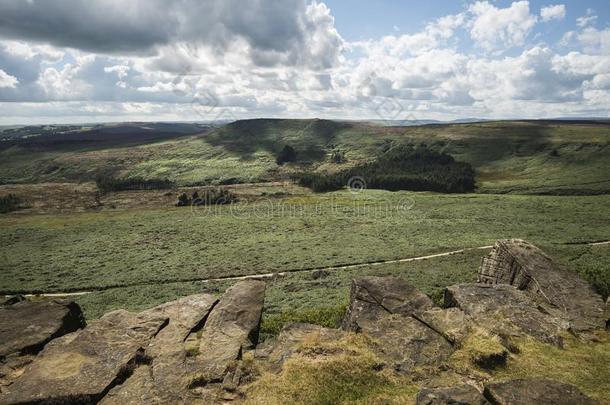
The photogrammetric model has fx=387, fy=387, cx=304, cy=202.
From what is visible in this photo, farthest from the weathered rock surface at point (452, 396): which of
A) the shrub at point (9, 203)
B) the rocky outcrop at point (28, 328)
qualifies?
the shrub at point (9, 203)

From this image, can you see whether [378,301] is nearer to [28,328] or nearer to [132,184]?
[28,328]

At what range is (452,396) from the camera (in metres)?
11.2

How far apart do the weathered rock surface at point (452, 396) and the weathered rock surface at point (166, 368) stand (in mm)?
7470

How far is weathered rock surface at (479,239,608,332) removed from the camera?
18.0 m

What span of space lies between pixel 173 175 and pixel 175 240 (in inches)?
4278

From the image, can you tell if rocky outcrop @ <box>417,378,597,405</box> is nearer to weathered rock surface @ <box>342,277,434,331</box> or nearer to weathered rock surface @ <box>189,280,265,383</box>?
weathered rock surface @ <box>342,277,434,331</box>

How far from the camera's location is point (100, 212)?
10344 cm

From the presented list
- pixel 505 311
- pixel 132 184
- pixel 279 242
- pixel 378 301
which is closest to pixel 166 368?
pixel 378 301

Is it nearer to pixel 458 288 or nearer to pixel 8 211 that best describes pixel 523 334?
pixel 458 288

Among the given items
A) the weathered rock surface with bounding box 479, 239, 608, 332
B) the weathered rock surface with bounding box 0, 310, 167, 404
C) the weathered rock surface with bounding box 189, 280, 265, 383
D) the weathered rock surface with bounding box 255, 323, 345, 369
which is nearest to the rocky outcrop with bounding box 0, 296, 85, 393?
the weathered rock surface with bounding box 0, 310, 167, 404

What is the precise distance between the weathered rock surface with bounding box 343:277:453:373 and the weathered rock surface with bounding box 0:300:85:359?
12.8 m

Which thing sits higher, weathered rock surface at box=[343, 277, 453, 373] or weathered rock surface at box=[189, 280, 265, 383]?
weathered rock surface at box=[343, 277, 453, 373]

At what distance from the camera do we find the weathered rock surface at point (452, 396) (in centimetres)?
1101

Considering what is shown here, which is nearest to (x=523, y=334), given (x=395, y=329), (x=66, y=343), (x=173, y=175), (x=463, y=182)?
(x=395, y=329)
